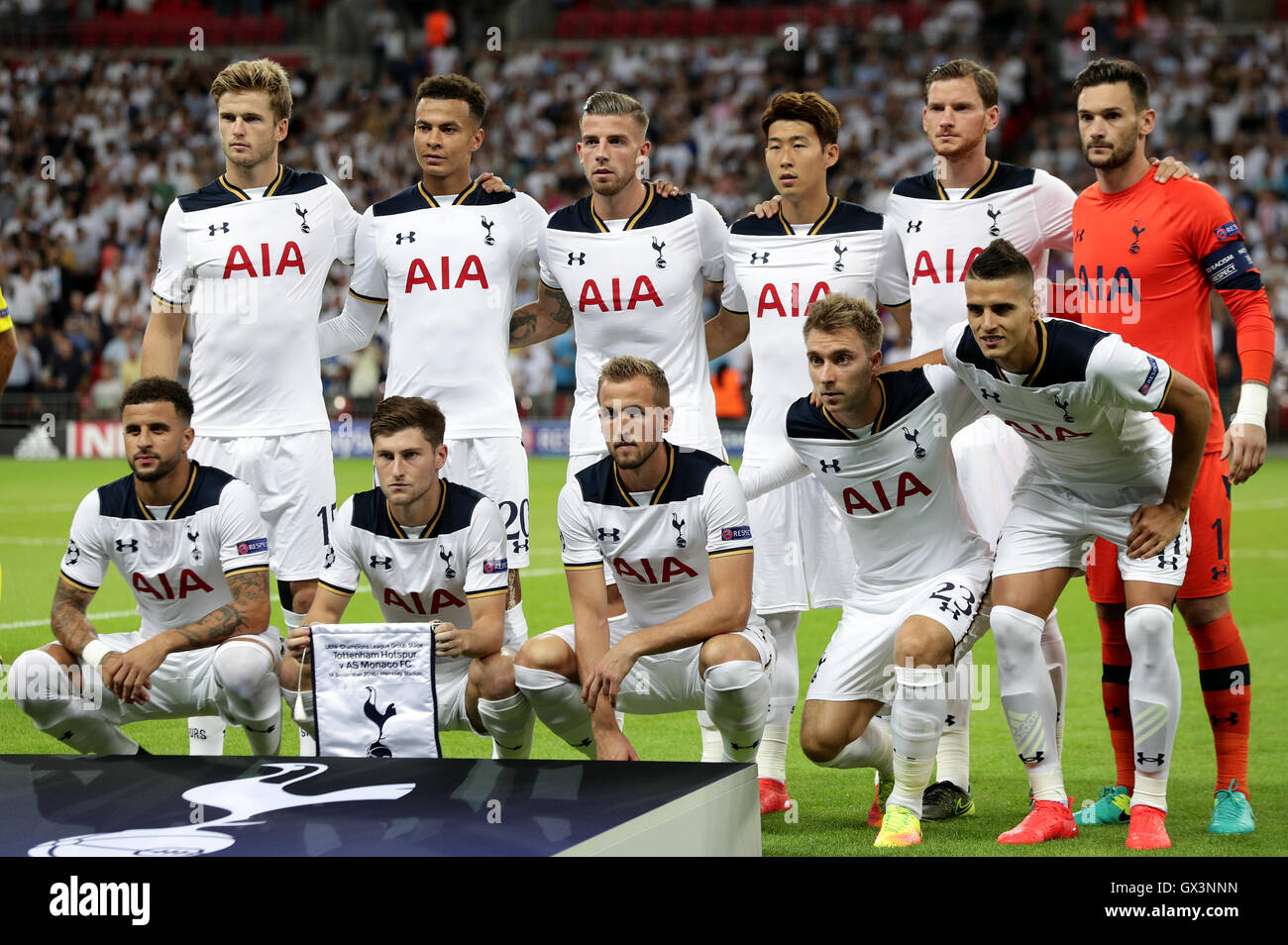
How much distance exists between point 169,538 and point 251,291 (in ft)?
3.71

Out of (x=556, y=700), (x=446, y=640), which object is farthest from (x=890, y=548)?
(x=446, y=640)

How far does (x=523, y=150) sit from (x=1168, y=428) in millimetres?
21784

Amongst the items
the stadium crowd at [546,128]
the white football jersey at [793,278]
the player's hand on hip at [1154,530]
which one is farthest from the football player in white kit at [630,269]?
the stadium crowd at [546,128]

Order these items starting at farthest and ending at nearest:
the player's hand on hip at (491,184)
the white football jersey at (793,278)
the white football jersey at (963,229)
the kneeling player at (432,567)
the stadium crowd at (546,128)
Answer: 1. the stadium crowd at (546,128)
2. the player's hand on hip at (491,184)
3. the white football jersey at (793,278)
4. the white football jersey at (963,229)
5. the kneeling player at (432,567)

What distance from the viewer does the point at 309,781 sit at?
441 cm

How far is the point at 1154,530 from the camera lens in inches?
185

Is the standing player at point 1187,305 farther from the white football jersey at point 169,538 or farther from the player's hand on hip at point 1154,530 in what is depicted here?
the white football jersey at point 169,538

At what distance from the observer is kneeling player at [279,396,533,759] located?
5102mm

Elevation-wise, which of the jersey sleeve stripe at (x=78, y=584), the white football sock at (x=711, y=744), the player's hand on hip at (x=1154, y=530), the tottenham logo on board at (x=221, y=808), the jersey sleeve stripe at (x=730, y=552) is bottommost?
the white football sock at (x=711, y=744)

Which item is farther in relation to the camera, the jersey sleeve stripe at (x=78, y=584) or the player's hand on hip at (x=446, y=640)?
the jersey sleeve stripe at (x=78, y=584)

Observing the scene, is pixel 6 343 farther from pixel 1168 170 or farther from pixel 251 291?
pixel 1168 170

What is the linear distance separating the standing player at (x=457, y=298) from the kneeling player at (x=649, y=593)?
757 millimetres

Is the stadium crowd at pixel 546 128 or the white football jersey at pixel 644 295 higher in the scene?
the stadium crowd at pixel 546 128

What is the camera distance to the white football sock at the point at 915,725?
4.79 m
